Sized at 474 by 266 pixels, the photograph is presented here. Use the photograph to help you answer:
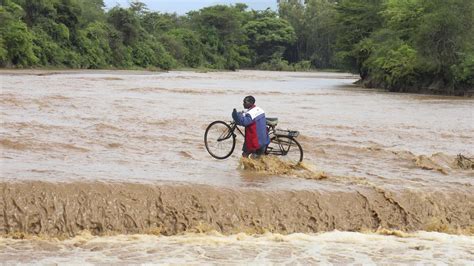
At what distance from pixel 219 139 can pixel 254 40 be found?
101m

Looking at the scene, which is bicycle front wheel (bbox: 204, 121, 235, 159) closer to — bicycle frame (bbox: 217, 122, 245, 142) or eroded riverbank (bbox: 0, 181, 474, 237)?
bicycle frame (bbox: 217, 122, 245, 142)

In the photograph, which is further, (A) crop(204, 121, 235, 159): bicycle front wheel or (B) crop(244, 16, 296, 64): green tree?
(B) crop(244, 16, 296, 64): green tree

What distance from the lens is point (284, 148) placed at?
11.5 metres

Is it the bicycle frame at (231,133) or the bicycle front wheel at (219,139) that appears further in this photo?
the bicycle front wheel at (219,139)

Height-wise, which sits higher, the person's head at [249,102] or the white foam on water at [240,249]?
the person's head at [249,102]

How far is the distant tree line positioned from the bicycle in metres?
28.6

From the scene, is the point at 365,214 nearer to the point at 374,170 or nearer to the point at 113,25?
the point at 374,170

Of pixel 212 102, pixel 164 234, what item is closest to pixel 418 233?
pixel 164 234

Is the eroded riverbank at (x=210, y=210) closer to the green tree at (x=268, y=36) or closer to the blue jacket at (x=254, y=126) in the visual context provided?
the blue jacket at (x=254, y=126)

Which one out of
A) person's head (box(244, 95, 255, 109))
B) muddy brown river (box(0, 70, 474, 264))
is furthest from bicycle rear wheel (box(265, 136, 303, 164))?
person's head (box(244, 95, 255, 109))

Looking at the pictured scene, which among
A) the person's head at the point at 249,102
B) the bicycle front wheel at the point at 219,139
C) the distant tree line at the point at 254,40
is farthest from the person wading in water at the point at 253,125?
the distant tree line at the point at 254,40

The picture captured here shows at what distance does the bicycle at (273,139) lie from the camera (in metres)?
11.5

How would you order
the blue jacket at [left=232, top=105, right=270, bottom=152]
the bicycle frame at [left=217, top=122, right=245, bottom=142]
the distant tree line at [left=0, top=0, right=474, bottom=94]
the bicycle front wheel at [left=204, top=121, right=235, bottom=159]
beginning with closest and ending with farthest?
1. the blue jacket at [left=232, top=105, right=270, bottom=152]
2. the bicycle frame at [left=217, top=122, right=245, bottom=142]
3. the bicycle front wheel at [left=204, top=121, right=235, bottom=159]
4. the distant tree line at [left=0, top=0, right=474, bottom=94]

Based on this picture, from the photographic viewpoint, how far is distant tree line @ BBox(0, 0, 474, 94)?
40062 millimetres
